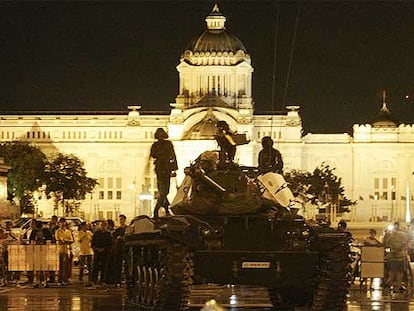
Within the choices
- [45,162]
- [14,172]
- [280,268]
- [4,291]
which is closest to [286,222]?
[280,268]

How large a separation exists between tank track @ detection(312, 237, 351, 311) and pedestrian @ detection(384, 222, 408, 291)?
10.3 m

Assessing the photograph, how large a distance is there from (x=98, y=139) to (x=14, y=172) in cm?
3239

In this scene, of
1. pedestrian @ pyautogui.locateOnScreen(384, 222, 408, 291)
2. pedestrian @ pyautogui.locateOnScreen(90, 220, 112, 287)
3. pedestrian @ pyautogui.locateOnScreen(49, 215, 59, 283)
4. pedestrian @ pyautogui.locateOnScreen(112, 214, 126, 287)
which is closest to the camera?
pedestrian @ pyautogui.locateOnScreen(112, 214, 126, 287)

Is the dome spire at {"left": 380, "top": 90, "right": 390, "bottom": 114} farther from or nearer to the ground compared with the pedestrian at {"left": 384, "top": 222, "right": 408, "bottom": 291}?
farther from the ground

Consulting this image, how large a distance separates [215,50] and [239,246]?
126 m

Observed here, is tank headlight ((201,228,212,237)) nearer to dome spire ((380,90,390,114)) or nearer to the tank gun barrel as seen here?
the tank gun barrel

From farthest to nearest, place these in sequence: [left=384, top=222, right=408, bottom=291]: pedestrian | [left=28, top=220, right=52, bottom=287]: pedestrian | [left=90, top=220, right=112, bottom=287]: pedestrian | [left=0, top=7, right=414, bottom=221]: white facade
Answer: [left=0, top=7, right=414, bottom=221]: white facade → [left=28, top=220, right=52, bottom=287]: pedestrian → [left=384, top=222, right=408, bottom=291]: pedestrian → [left=90, top=220, right=112, bottom=287]: pedestrian

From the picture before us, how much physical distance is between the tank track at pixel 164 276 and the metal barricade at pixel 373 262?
8.92 m

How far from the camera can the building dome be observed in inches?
5723

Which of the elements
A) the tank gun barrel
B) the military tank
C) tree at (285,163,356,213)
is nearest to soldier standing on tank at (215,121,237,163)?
the military tank

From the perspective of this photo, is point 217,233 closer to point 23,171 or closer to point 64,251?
point 64,251

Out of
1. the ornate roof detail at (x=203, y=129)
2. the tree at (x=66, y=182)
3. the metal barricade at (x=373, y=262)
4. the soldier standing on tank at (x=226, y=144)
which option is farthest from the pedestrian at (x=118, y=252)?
the ornate roof detail at (x=203, y=129)

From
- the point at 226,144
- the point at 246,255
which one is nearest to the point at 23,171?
the point at 226,144

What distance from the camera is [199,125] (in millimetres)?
136500
